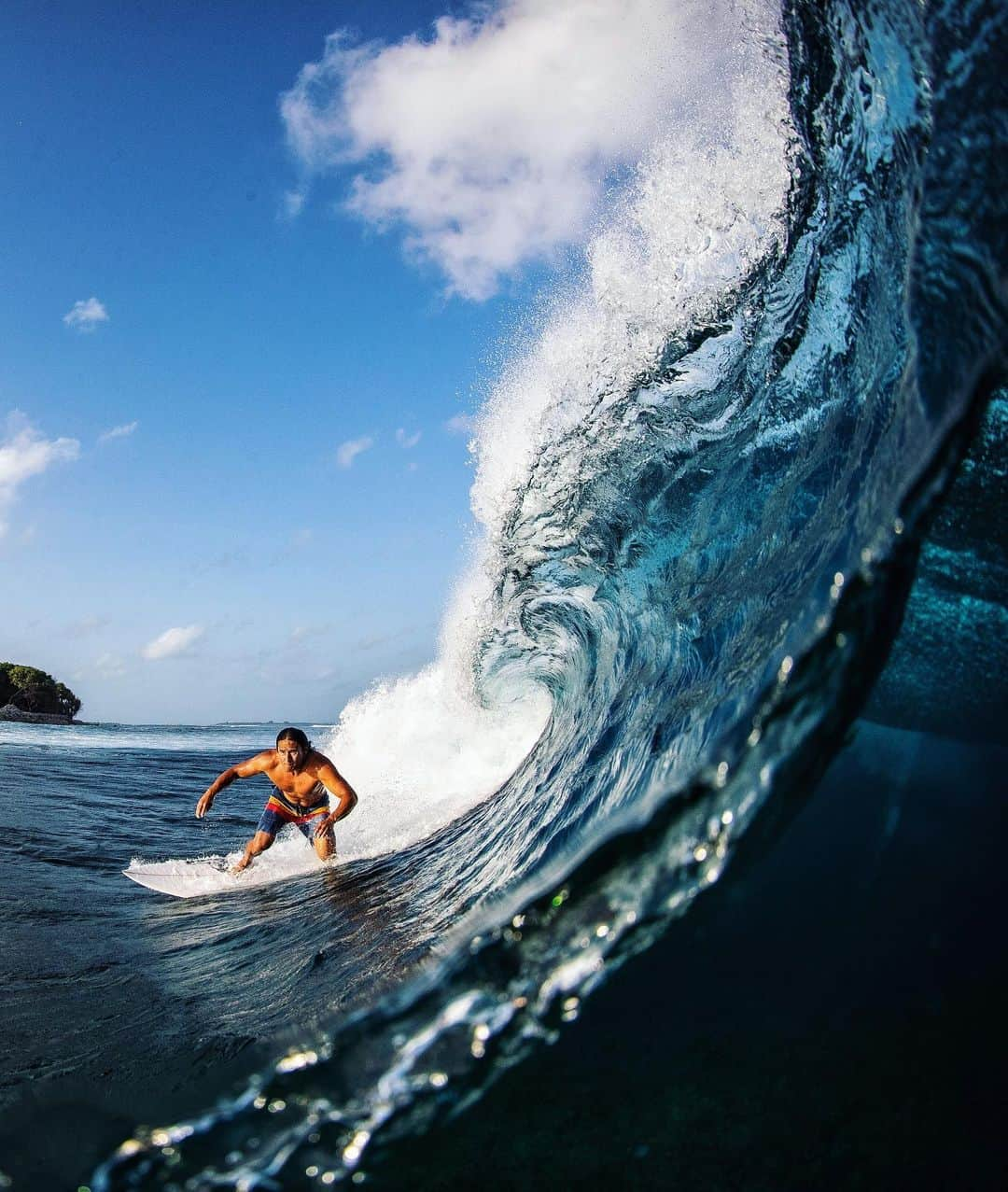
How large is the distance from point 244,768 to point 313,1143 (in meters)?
5.83

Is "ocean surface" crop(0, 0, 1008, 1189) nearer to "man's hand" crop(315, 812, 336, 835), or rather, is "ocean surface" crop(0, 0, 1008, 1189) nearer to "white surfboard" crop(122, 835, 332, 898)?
"white surfboard" crop(122, 835, 332, 898)

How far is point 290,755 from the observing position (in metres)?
6.52

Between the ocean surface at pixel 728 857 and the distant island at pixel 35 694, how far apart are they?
49.3m

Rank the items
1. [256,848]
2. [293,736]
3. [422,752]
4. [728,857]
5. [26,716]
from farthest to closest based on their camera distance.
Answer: [26,716] → [422,752] → [293,736] → [256,848] → [728,857]

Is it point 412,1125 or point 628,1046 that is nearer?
point 412,1125

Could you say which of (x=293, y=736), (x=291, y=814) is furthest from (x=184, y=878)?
(x=293, y=736)

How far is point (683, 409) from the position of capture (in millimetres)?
5148

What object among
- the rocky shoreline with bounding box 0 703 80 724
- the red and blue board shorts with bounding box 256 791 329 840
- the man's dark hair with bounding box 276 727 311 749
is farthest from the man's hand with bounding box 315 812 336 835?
the rocky shoreline with bounding box 0 703 80 724

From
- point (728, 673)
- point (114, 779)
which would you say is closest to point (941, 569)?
point (728, 673)

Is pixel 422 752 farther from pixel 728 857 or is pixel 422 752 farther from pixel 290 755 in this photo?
pixel 728 857

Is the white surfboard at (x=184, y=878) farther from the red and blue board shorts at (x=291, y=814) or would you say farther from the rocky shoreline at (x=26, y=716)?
the rocky shoreline at (x=26, y=716)

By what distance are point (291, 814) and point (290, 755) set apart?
0.54 meters

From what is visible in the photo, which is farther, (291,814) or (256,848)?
(291,814)

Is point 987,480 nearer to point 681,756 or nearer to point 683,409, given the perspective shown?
point 681,756
